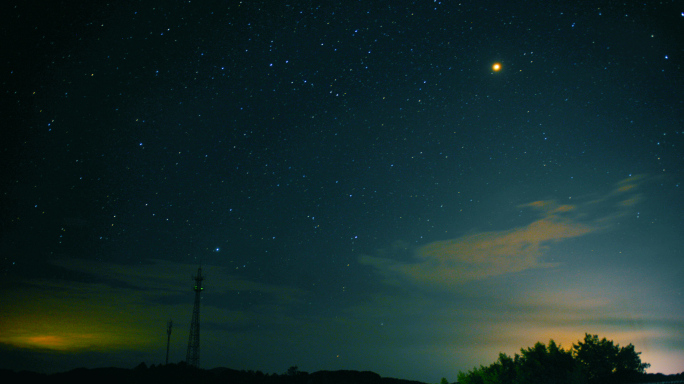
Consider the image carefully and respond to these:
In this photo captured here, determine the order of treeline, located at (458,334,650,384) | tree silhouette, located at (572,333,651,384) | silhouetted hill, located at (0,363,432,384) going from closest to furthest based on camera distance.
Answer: silhouetted hill, located at (0,363,432,384)
treeline, located at (458,334,650,384)
tree silhouette, located at (572,333,651,384)

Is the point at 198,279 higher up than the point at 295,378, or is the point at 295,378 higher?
the point at 198,279

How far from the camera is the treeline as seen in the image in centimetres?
2480

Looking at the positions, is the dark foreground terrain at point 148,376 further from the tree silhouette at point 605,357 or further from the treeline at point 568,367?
the tree silhouette at point 605,357

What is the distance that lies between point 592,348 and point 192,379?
32217mm

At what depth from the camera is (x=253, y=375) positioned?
2238cm

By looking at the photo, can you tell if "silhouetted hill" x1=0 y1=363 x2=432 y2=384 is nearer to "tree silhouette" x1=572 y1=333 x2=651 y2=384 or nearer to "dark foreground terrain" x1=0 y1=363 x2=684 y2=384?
"dark foreground terrain" x1=0 y1=363 x2=684 y2=384

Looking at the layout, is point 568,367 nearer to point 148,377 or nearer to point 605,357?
point 605,357

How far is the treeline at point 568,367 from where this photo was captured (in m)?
24.8

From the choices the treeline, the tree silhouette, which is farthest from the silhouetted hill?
the tree silhouette

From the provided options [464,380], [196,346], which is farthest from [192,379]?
[464,380]

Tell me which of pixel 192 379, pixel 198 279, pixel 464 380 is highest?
pixel 198 279

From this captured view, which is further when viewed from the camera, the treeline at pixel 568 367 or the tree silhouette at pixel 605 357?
the tree silhouette at pixel 605 357

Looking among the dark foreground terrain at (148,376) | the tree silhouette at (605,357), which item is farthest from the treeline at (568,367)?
the dark foreground terrain at (148,376)

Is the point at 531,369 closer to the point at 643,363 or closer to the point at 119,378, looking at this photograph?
the point at 643,363
